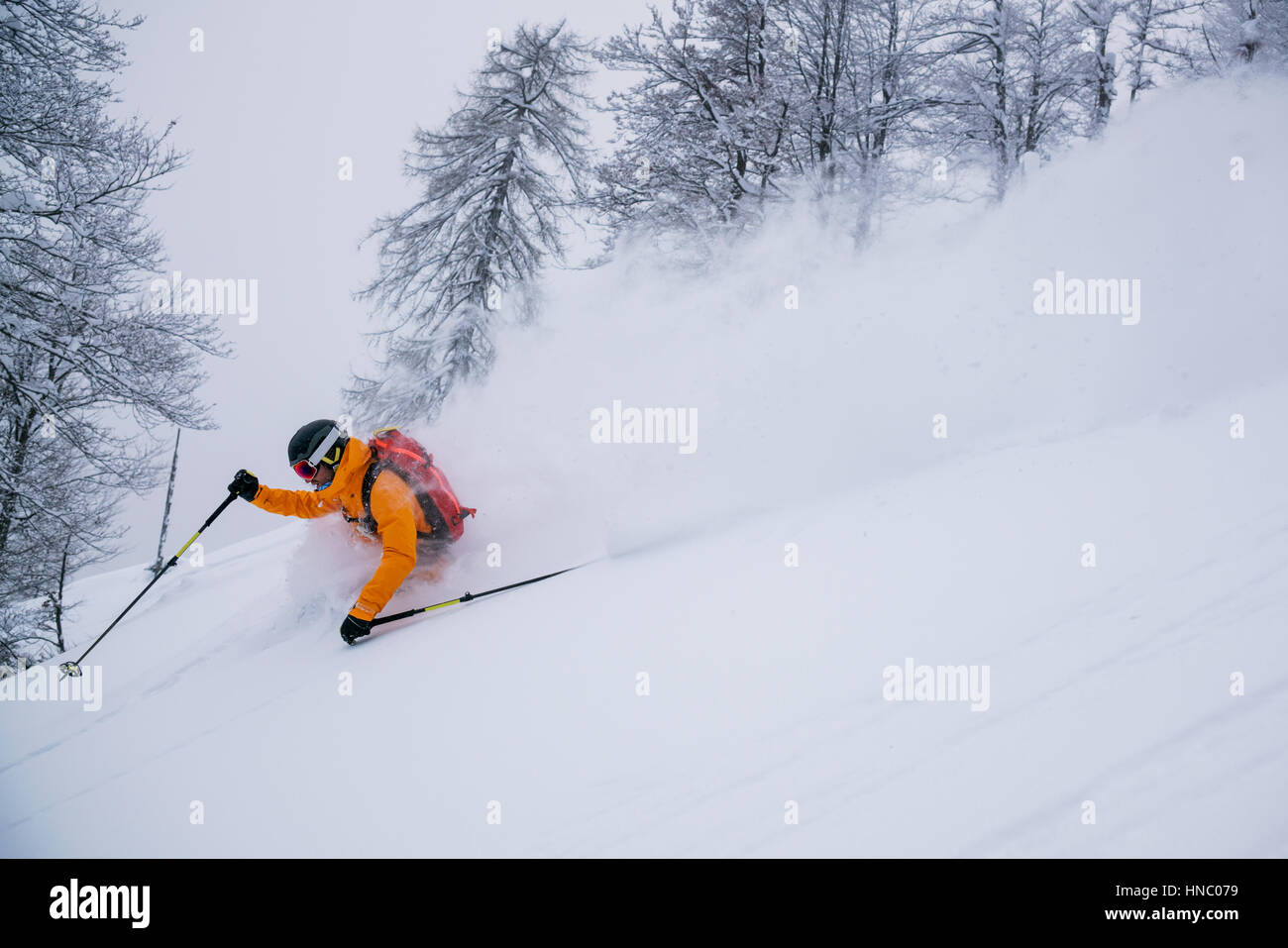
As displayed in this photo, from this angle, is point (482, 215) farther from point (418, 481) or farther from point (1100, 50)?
point (1100, 50)

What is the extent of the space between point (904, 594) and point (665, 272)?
865 cm

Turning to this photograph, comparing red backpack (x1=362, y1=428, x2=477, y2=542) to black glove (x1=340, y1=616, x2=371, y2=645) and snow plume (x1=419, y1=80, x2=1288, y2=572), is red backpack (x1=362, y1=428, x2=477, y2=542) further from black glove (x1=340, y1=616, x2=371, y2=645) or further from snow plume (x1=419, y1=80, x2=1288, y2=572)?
black glove (x1=340, y1=616, x2=371, y2=645)

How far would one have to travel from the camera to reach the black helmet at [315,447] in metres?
4.89

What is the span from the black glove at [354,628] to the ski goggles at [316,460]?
46.4 inches

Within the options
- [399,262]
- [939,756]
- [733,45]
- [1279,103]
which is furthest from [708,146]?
[939,756]

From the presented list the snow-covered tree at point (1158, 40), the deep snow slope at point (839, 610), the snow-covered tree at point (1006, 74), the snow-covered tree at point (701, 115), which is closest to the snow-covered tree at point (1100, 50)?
the snow-covered tree at point (1006, 74)

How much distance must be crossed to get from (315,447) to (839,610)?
412 centimetres

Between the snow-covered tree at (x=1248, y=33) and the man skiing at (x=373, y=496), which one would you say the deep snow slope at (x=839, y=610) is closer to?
the man skiing at (x=373, y=496)

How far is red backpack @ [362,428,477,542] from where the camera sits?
522 cm

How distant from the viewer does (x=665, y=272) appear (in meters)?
11.0

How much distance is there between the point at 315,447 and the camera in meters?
4.95

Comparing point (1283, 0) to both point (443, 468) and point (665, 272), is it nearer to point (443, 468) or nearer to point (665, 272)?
point (665, 272)

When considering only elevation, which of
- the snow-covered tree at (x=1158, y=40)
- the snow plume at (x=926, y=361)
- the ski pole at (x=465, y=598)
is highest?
the snow-covered tree at (x=1158, y=40)

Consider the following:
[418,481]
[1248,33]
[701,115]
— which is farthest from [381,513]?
[1248,33]
